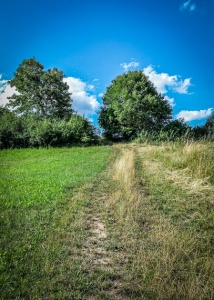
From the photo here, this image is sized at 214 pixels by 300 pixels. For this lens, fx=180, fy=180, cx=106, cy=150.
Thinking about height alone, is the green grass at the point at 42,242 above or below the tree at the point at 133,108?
below


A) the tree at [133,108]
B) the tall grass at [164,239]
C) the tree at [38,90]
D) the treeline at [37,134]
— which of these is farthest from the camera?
the tree at [38,90]

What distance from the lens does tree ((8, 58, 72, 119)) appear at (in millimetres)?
36938

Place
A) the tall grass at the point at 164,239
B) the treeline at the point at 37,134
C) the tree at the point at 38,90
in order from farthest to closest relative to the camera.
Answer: the tree at the point at 38,90 → the treeline at the point at 37,134 → the tall grass at the point at 164,239

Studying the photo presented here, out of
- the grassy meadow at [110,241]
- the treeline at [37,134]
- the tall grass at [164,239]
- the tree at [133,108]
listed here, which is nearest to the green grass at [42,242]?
the grassy meadow at [110,241]

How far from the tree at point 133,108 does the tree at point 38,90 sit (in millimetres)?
9769

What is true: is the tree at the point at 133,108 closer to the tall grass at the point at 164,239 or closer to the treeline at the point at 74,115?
the treeline at the point at 74,115

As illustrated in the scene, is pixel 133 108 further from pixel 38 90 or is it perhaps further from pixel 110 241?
pixel 110 241

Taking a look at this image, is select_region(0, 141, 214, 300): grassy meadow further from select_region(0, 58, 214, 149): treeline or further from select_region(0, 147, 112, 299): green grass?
select_region(0, 58, 214, 149): treeline

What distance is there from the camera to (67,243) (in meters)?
4.23

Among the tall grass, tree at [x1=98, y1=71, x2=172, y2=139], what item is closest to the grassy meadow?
the tall grass

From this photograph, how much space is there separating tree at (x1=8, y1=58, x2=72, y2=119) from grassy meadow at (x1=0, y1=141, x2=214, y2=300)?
3215cm

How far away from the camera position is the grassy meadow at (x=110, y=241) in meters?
3.04

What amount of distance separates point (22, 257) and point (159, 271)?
9.05 feet

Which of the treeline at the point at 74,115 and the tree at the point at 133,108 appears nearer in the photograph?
the treeline at the point at 74,115
